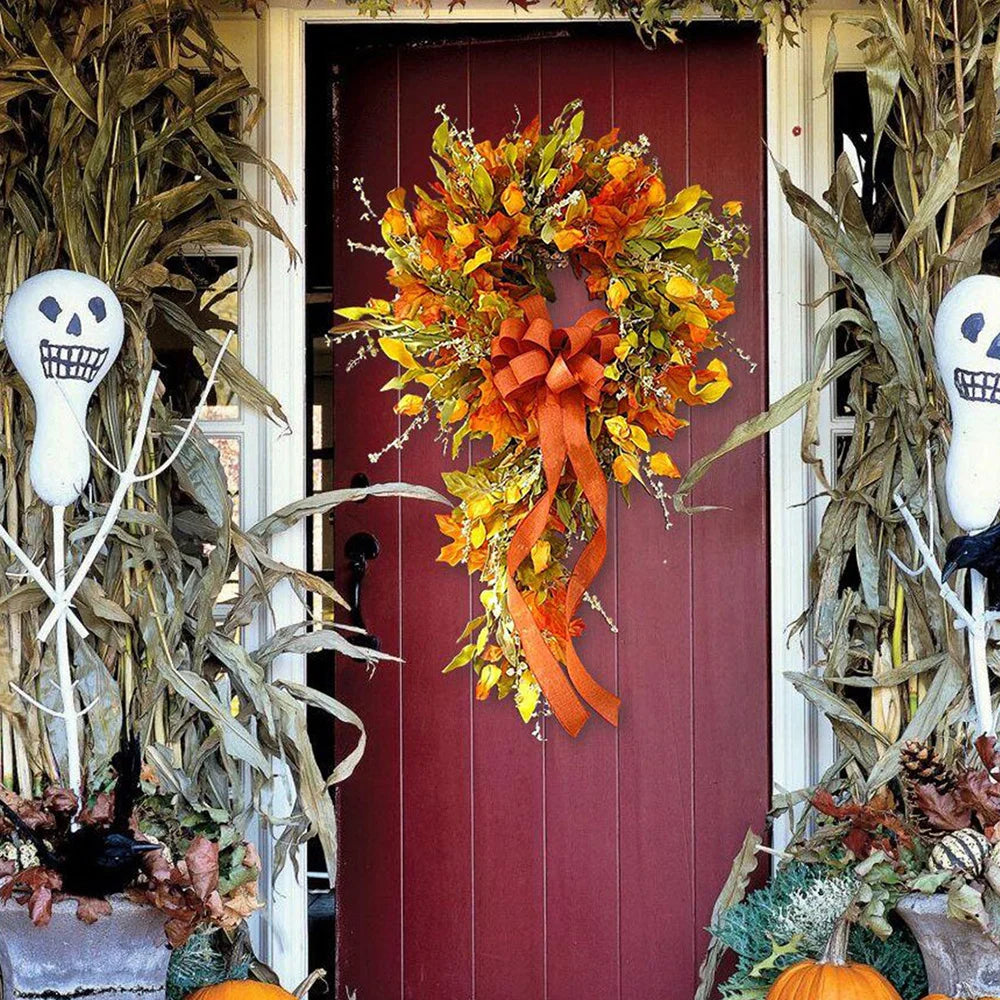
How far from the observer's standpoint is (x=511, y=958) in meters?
2.77

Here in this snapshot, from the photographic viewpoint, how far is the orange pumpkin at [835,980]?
2072mm

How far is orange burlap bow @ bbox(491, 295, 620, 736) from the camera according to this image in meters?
2.41

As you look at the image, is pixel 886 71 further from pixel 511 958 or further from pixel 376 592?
pixel 511 958

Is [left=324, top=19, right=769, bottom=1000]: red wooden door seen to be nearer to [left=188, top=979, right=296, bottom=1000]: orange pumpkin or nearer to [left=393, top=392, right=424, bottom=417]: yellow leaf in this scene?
[left=393, top=392, right=424, bottom=417]: yellow leaf

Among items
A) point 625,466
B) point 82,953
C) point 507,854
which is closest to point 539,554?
point 625,466

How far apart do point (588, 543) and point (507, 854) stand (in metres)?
0.66

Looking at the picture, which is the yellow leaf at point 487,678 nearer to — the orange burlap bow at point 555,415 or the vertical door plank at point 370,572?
the orange burlap bow at point 555,415

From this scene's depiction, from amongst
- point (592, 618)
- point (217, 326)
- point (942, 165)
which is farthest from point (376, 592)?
point (942, 165)

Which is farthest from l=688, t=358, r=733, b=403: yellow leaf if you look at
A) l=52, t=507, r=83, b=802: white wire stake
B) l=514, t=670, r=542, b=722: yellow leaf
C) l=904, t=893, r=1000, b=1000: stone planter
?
l=52, t=507, r=83, b=802: white wire stake

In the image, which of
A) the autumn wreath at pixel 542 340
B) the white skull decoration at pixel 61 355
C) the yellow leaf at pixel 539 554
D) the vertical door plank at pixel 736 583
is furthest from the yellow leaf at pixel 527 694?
the white skull decoration at pixel 61 355

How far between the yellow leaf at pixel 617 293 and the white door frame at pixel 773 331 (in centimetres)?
44

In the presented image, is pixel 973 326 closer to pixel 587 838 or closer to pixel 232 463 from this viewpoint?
pixel 587 838

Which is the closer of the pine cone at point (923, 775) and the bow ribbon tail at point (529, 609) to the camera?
the pine cone at point (923, 775)

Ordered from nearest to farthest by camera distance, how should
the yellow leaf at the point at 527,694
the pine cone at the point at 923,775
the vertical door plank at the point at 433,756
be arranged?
the pine cone at the point at 923,775, the yellow leaf at the point at 527,694, the vertical door plank at the point at 433,756
